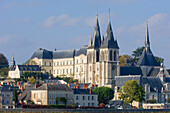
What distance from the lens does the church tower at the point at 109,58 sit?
151 m

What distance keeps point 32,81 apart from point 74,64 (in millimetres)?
36522

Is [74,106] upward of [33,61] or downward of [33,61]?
downward

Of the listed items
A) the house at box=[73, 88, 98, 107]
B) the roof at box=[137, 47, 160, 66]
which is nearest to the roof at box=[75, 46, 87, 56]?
the roof at box=[137, 47, 160, 66]

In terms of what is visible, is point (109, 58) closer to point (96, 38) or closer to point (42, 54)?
point (96, 38)

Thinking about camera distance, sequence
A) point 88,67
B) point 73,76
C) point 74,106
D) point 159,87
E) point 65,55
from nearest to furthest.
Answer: point 74,106, point 159,87, point 88,67, point 73,76, point 65,55

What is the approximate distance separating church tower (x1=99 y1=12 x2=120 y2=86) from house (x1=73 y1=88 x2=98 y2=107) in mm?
45439

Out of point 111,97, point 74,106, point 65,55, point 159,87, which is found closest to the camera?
point 74,106

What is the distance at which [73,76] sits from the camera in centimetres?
17350

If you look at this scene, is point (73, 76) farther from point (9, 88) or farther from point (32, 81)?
point (9, 88)

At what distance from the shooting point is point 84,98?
103312 millimetres

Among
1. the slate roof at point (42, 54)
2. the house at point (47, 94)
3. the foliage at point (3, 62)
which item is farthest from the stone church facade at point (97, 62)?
the house at point (47, 94)

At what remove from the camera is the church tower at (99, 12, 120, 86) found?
151000mm

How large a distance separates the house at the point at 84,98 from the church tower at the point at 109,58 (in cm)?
4544

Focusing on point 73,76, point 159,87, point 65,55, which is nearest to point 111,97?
point 159,87
